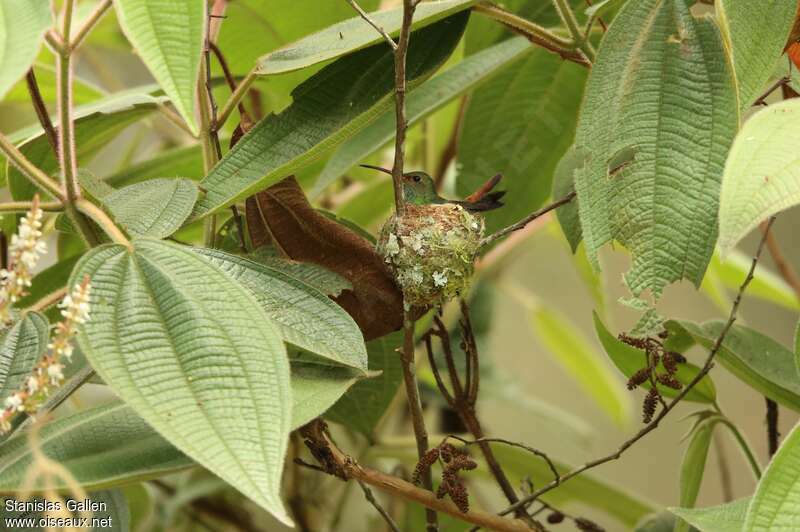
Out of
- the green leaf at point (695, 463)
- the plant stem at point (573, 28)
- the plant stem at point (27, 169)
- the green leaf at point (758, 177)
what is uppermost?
the plant stem at point (573, 28)

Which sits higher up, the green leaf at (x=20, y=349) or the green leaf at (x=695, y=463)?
the green leaf at (x=20, y=349)

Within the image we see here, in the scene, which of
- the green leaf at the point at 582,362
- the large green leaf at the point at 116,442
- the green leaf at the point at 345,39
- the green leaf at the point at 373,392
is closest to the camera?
the large green leaf at the point at 116,442

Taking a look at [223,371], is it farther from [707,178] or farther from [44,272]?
[44,272]

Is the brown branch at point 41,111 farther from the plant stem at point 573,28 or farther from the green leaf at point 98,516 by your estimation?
the plant stem at point 573,28

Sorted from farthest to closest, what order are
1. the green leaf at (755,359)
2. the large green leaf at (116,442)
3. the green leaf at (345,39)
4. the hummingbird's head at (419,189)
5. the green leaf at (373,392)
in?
1. the hummingbird's head at (419,189)
2. the green leaf at (373,392)
3. the green leaf at (755,359)
4. the green leaf at (345,39)
5. the large green leaf at (116,442)

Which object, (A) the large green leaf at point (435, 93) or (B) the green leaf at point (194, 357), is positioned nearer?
(B) the green leaf at point (194, 357)

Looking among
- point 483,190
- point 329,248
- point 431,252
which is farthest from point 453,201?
point 329,248

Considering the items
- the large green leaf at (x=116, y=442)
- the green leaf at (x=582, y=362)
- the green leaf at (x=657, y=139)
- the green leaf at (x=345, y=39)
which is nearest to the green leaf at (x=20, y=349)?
the large green leaf at (x=116, y=442)

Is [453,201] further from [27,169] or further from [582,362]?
[582,362]
